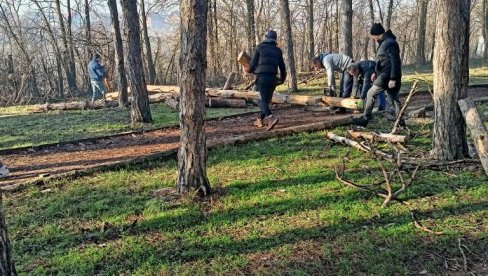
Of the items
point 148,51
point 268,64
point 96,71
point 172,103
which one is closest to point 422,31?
point 148,51

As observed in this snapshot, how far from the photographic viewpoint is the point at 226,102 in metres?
13.8

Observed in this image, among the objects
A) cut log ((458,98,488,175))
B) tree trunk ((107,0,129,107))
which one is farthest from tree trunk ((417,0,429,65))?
cut log ((458,98,488,175))

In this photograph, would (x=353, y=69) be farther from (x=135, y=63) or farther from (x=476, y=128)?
(x=135, y=63)

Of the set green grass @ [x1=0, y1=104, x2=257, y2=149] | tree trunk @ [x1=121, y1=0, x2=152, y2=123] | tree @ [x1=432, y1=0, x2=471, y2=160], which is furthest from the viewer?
tree trunk @ [x1=121, y1=0, x2=152, y2=123]

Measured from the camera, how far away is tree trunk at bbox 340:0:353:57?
47.1 feet

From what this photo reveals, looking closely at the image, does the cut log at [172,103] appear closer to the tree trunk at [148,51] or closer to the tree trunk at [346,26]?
the tree trunk at [346,26]

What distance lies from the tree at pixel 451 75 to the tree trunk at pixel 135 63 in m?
7.19

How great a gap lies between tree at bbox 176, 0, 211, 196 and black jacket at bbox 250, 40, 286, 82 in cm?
368

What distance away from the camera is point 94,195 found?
586cm

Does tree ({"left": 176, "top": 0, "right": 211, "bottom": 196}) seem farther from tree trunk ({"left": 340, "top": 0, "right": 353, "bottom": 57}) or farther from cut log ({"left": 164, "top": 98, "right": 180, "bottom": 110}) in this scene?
tree trunk ({"left": 340, "top": 0, "right": 353, "bottom": 57})

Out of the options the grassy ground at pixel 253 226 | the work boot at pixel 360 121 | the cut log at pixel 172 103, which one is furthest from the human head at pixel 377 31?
the cut log at pixel 172 103

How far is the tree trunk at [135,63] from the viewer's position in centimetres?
1075

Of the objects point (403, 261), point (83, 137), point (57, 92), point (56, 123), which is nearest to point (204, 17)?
point (403, 261)

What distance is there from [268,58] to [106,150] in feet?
12.0
